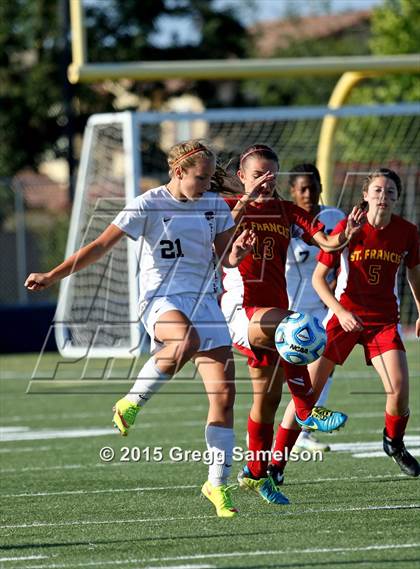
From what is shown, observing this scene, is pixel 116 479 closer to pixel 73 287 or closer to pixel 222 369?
→ pixel 222 369

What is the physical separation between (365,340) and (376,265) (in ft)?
1.49

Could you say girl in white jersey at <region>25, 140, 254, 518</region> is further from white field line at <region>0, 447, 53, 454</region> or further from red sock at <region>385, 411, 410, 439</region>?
white field line at <region>0, 447, 53, 454</region>

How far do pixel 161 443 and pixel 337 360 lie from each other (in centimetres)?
261

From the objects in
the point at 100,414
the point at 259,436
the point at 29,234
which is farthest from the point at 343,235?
the point at 29,234

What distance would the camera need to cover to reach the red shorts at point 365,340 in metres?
7.60

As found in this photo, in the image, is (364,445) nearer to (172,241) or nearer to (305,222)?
(305,222)

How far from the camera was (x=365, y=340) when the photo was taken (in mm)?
7695

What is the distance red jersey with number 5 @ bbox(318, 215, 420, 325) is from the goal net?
4.44 m

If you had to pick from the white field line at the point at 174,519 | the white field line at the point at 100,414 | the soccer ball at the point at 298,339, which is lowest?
the white field line at the point at 100,414

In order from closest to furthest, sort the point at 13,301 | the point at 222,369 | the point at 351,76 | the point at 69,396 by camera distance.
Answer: the point at 222,369
the point at 69,396
the point at 351,76
the point at 13,301

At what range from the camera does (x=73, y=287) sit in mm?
16625

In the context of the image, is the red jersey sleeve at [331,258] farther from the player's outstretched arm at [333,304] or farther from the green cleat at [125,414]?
the green cleat at [125,414]

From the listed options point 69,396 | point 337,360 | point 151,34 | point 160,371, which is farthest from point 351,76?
point 151,34

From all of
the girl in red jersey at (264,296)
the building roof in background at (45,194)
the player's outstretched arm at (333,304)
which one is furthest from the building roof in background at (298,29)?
the girl in red jersey at (264,296)
